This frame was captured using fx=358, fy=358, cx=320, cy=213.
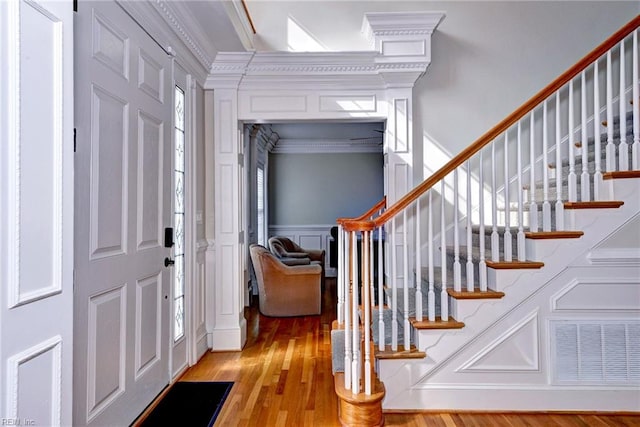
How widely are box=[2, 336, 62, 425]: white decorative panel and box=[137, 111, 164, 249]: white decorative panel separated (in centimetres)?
97

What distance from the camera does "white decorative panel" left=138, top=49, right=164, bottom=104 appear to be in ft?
7.06

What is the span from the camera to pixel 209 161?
10.9ft

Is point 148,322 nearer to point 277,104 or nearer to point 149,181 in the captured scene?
point 149,181

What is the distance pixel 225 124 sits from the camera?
130 inches

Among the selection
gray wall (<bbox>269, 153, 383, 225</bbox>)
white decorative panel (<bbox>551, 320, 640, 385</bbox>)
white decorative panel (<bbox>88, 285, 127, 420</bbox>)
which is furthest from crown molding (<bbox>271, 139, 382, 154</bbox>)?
white decorative panel (<bbox>88, 285, 127, 420</bbox>)

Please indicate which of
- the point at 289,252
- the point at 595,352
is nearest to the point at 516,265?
the point at 595,352

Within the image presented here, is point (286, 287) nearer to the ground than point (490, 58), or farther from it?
nearer to the ground

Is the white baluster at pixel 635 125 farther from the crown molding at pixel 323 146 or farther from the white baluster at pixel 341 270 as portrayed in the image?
the crown molding at pixel 323 146

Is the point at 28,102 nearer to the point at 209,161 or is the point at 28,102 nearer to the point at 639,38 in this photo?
the point at 209,161

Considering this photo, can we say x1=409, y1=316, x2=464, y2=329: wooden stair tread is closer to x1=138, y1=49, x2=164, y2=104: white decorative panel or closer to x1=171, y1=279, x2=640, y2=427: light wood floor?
x1=171, y1=279, x2=640, y2=427: light wood floor

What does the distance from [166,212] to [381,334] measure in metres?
1.66

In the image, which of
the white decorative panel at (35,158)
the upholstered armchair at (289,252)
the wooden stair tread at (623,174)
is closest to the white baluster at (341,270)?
the white decorative panel at (35,158)

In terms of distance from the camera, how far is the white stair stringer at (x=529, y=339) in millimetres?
2242

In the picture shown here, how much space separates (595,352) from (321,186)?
214 inches
